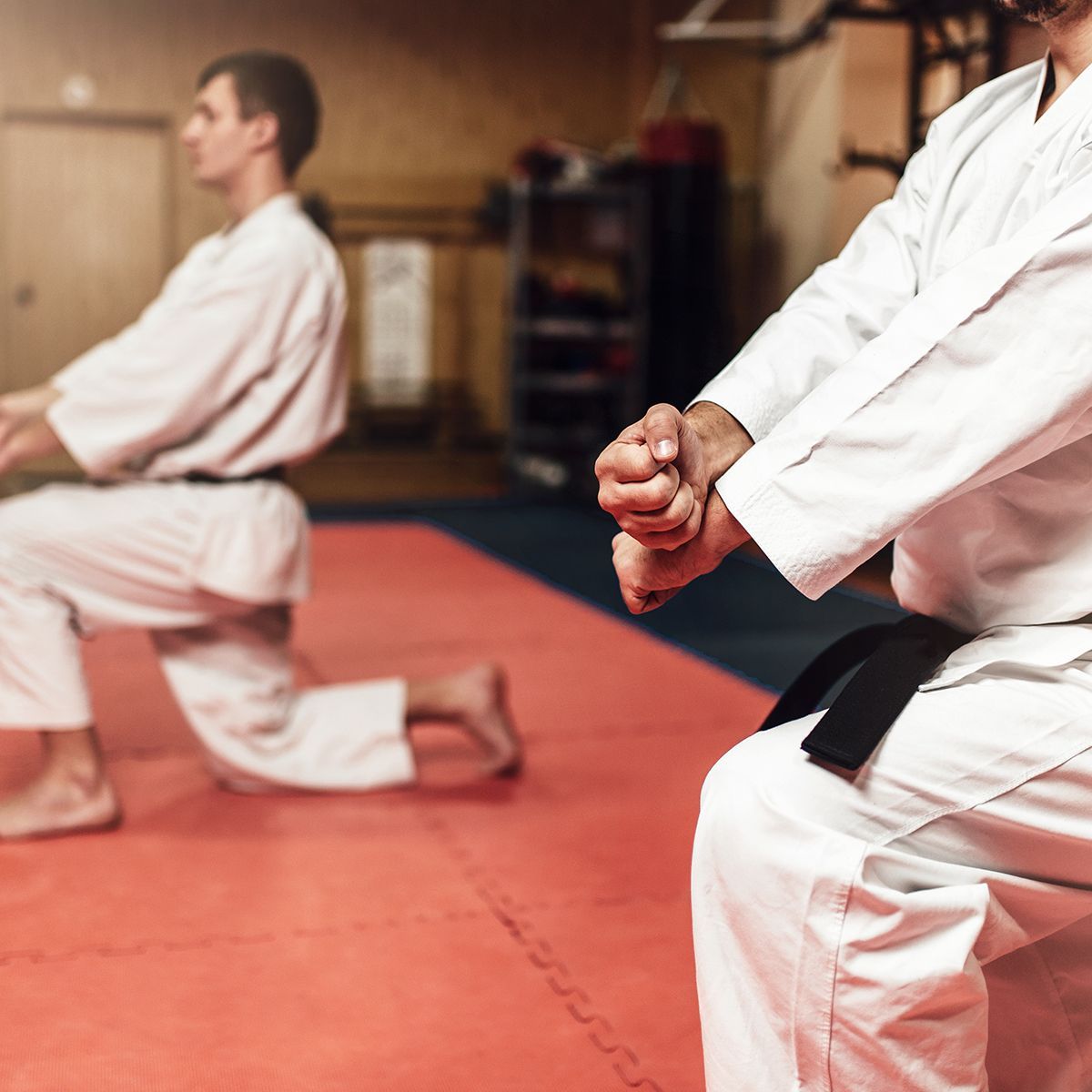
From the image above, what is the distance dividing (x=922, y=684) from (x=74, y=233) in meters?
A: 7.85

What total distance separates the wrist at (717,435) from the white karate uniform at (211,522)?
152 centimetres

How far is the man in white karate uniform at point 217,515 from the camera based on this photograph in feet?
8.32

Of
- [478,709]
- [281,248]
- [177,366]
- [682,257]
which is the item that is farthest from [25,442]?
[682,257]

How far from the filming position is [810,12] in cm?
770

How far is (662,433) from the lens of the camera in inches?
45.6

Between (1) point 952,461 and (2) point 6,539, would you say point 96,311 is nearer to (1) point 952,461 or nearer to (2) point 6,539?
(2) point 6,539

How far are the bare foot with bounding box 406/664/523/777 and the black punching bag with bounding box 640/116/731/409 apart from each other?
516cm

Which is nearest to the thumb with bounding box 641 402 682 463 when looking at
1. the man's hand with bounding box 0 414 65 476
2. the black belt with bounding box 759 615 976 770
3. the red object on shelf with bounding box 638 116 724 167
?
the black belt with bounding box 759 615 976 770

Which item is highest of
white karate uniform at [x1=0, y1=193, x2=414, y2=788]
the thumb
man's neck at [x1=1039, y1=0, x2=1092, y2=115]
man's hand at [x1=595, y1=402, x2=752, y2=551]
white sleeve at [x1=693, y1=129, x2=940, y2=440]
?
man's neck at [x1=1039, y1=0, x2=1092, y2=115]

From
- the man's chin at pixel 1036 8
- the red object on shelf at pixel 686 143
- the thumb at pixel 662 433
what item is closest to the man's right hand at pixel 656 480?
the thumb at pixel 662 433

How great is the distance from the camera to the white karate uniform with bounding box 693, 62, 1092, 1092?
3.65ft

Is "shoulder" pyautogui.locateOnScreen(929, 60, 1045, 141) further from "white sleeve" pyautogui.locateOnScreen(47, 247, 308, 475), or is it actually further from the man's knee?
"white sleeve" pyautogui.locateOnScreen(47, 247, 308, 475)

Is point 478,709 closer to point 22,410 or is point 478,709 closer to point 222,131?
point 22,410

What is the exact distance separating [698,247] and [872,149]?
4.25 feet
